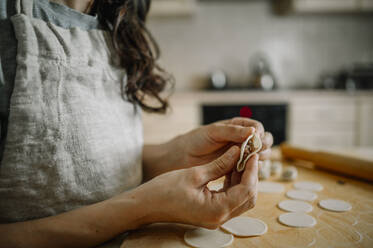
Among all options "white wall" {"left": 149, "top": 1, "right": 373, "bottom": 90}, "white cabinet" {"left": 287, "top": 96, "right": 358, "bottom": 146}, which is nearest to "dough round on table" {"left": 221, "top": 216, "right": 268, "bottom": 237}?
"white cabinet" {"left": 287, "top": 96, "right": 358, "bottom": 146}

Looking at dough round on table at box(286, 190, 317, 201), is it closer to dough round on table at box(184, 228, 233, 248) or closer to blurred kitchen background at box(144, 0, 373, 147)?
dough round on table at box(184, 228, 233, 248)

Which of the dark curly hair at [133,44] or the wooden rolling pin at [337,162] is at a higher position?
the dark curly hair at [133,44]

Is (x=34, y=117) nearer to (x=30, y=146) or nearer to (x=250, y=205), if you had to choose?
(x=30, y=146)

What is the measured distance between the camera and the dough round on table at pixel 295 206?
0.58 metres

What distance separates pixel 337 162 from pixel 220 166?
0.49m

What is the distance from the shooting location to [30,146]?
480mm

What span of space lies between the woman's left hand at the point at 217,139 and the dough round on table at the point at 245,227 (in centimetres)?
19

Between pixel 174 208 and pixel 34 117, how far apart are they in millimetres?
296

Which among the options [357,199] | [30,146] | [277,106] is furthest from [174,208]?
[277,106]

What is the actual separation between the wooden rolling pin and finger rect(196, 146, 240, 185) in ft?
1.47

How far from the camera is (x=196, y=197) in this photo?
47cm

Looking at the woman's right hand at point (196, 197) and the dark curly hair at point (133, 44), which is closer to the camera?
the woman's right hand at point (196, 197)

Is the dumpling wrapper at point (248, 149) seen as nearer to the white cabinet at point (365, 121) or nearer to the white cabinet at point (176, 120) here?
the white cabinet at point (176, 120)

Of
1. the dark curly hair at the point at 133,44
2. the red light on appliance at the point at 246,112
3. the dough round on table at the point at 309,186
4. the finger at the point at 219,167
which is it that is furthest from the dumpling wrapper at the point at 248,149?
the red light on appliance at the point at 246,112
